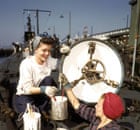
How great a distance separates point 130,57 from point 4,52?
47.7m

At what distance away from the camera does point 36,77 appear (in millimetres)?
4117

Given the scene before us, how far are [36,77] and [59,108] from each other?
594mm

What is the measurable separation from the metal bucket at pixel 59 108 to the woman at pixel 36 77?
0.18m

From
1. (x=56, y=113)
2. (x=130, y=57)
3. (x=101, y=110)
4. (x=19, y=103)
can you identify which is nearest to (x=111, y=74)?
(x=56, y=113)

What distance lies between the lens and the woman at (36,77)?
3967 millimetres

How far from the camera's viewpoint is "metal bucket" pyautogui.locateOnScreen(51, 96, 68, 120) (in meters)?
4.29

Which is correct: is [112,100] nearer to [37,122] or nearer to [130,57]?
[37,122]

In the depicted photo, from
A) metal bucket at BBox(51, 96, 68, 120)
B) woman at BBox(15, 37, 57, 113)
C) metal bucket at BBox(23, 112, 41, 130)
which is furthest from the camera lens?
metal bucket at BBox(51, 96, 68, 120)

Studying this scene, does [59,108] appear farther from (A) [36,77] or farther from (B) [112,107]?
(B) [112,107]

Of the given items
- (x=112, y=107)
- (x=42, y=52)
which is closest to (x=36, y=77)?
(x=42, y=52)

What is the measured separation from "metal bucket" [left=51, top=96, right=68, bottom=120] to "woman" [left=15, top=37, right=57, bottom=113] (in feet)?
0.59

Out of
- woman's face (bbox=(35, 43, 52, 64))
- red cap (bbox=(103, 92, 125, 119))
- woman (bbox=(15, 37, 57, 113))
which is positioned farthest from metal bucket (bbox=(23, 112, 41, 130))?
red cap (bbox=(103, 92, 125, 119))

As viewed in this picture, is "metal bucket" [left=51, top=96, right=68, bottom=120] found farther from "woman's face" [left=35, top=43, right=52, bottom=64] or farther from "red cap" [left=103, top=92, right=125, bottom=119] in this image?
"red cap" [left=103, top=92, right=125, bottom=119]

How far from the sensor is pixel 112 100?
111 inches
